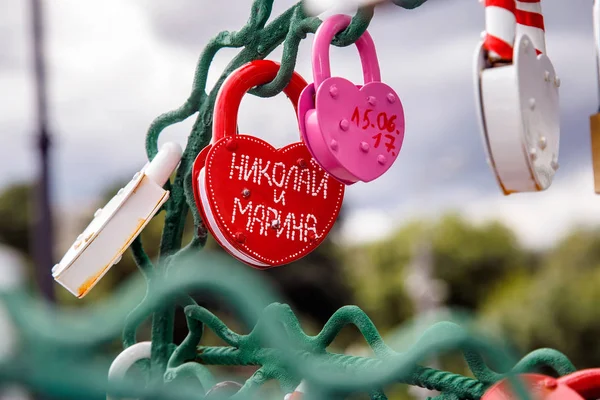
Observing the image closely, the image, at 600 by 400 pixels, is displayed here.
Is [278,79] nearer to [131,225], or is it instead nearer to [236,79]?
[236,79]

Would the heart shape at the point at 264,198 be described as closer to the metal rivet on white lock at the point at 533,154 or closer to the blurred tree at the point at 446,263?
the metal rivet on white lock at the point at 533,154

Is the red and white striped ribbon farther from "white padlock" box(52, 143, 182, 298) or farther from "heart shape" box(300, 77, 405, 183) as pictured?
"white padlock" box(52, 143, 182, 298)

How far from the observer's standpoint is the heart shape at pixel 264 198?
67cm

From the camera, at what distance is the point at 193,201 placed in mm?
740

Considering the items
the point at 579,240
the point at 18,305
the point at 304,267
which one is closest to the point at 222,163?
the point at 18,305

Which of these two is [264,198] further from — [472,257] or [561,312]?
[472,257]

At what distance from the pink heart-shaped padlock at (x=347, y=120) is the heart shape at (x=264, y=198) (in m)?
0.07

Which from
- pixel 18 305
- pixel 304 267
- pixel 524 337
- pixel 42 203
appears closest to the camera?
pixel 18 305

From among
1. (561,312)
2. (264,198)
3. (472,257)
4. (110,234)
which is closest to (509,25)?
(264,198)

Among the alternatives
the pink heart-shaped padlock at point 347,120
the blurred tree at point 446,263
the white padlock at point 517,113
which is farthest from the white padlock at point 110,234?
the blurred tree at point 446,263

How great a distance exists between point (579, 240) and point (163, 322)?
58.0 ft

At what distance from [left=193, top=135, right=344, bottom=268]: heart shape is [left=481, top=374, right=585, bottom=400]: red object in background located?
262 mm

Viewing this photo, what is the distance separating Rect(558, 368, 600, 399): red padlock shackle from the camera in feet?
1.61

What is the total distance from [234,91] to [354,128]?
0.44 ft
